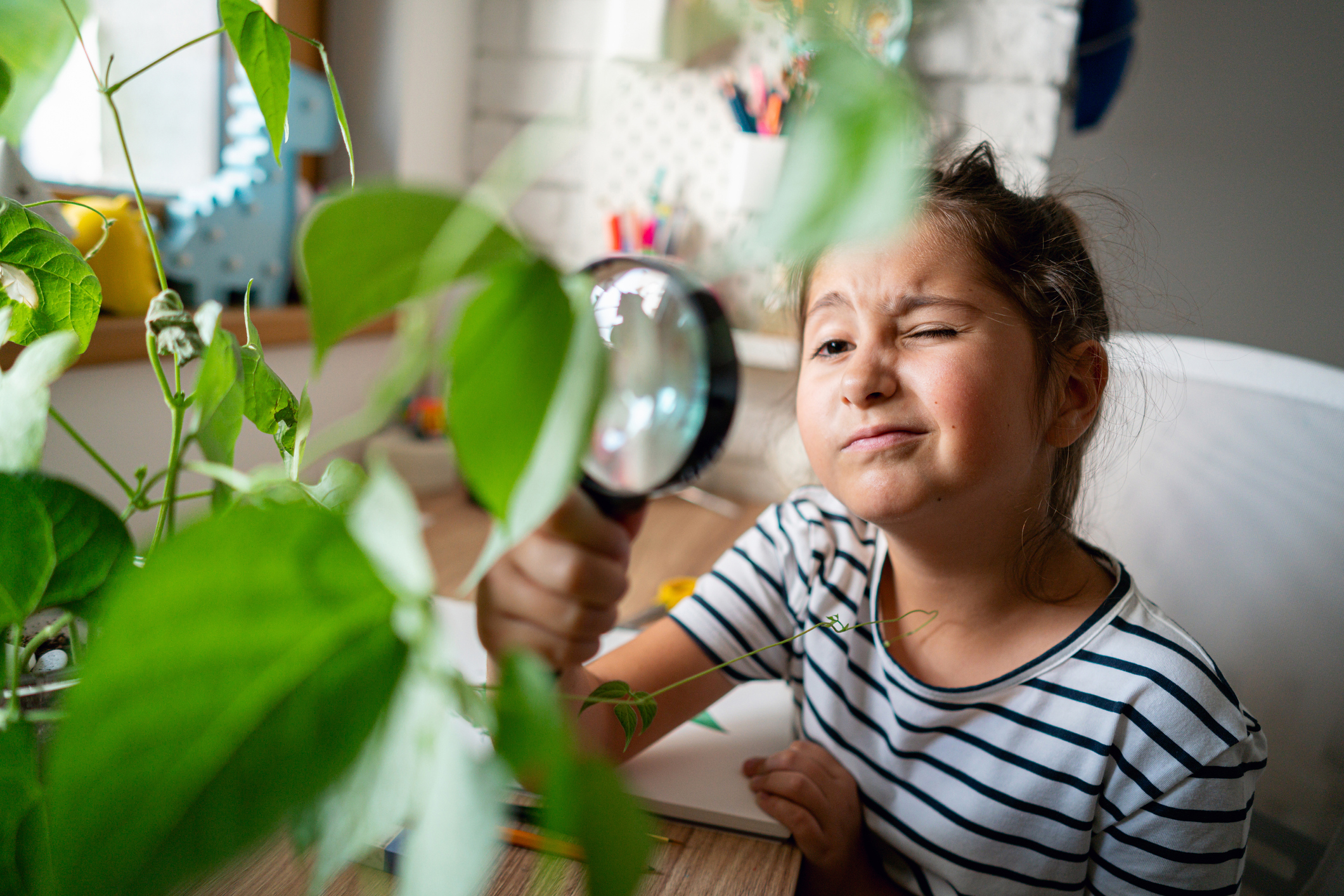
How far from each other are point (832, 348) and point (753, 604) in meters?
0.24

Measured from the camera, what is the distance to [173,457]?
0.71 feet

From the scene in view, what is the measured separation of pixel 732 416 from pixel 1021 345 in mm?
295

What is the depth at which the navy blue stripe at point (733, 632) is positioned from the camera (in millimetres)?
682

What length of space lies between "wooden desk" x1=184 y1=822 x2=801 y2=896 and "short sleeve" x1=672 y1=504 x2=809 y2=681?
0.68 feet

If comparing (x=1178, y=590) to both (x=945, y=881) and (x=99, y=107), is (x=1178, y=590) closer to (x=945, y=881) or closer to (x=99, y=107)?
(x=945, y=881)

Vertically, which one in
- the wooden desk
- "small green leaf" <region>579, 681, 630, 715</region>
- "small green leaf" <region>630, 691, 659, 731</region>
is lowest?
the wooden desk

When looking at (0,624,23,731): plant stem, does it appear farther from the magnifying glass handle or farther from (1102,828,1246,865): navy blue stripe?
(1102,828,1246,865): navy blue stripe

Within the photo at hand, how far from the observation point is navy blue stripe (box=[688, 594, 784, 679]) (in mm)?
682

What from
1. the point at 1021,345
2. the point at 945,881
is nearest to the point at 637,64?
the point at 1021,345

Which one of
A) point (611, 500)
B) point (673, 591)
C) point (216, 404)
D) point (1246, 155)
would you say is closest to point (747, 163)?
point (673, 591)

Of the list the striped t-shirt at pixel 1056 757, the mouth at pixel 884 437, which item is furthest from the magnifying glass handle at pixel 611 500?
the striped t-shirt at pixel 1056 757

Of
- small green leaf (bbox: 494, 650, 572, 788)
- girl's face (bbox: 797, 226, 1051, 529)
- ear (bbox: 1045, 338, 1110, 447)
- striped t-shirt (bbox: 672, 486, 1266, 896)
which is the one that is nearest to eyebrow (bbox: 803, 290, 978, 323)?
girl's face (bbox: 797, 226, 1051, 529)

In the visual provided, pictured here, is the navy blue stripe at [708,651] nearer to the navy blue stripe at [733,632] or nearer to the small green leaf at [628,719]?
the navy blue stripe at [733,632]

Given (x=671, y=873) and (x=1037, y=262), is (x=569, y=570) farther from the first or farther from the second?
(x=1037, y=262)
